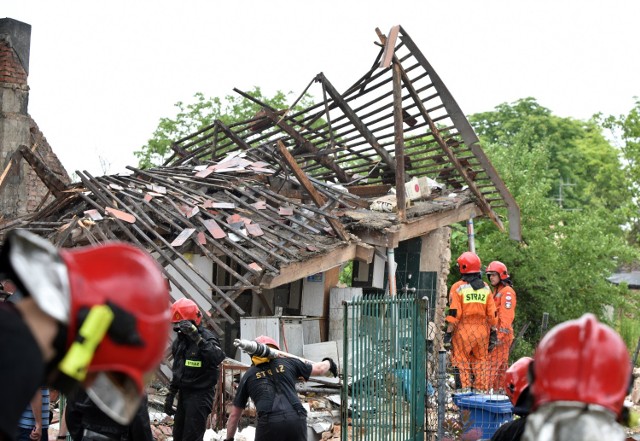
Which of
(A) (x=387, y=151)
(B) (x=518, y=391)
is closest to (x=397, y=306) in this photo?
(B) (x=518, y=391)

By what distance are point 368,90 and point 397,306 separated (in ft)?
26.8

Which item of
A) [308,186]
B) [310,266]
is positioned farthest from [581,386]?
[308,186]

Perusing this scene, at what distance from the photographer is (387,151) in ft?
56.7

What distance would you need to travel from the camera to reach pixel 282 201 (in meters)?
15.1

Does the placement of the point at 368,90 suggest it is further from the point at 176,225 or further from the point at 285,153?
the point at 176,225

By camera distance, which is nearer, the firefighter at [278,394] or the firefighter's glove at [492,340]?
the firefighter at [278,394]

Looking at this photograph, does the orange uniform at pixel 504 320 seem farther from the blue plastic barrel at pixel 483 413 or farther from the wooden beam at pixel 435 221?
the blue plastic barrel at pixel 483 413

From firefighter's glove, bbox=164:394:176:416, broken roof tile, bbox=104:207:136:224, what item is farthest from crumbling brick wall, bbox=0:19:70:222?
firefighter's glove, bbox=164:394:176:416

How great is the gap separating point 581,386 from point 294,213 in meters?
12.4

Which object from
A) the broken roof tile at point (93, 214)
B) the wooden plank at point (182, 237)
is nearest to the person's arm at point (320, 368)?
the wooden plank at point (182, 237)

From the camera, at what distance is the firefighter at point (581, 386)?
2520 millimetres

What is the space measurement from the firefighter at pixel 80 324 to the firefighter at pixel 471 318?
982cm

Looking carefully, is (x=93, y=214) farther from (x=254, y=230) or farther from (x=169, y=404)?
(x=169, y=404)

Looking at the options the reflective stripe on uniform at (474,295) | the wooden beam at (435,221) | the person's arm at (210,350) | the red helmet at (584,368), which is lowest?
the person's arm at (210,350)
